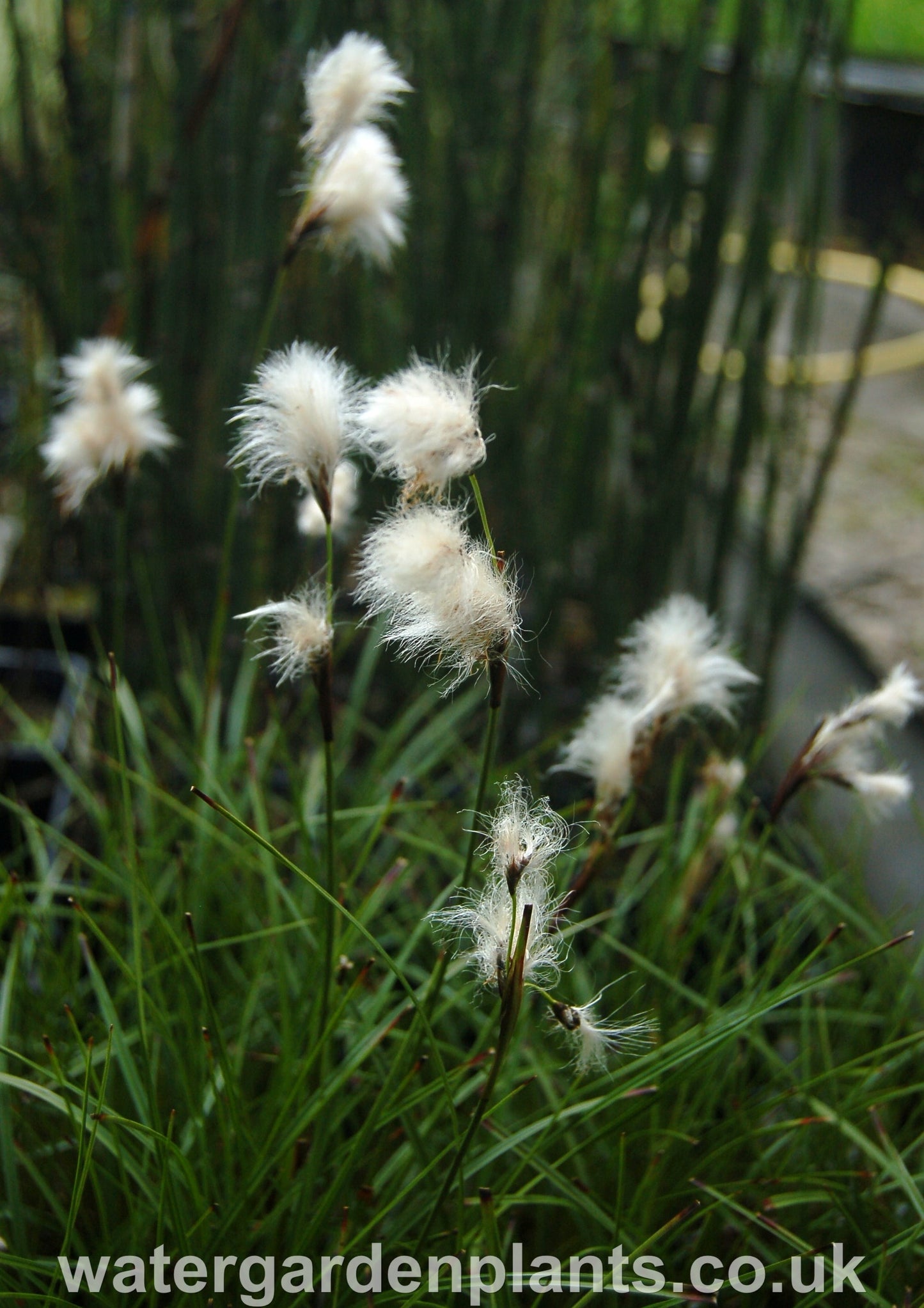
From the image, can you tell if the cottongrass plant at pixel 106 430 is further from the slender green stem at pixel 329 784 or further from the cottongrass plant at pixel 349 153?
the slender green stem at pixel 329 784

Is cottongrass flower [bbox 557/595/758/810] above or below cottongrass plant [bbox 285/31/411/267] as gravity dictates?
below

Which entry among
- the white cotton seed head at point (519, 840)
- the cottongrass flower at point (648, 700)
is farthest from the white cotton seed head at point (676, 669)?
the white cotton seed head at point (519, 840)

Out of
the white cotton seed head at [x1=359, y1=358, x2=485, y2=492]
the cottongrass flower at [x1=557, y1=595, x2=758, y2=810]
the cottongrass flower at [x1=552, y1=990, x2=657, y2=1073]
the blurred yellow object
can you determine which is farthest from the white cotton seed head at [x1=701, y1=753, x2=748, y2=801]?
the blurred yellow object

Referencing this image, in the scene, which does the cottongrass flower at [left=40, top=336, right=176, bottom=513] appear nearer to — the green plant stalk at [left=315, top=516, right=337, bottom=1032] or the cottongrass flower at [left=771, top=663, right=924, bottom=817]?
the green plant stalk at [left=315, top=516, right=337, bottom=1032]

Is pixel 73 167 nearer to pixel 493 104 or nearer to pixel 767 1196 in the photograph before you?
pixel 493 104

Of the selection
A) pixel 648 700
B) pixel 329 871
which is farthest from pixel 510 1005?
pixel 648 700

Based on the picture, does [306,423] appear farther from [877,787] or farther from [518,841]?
[877,787]
